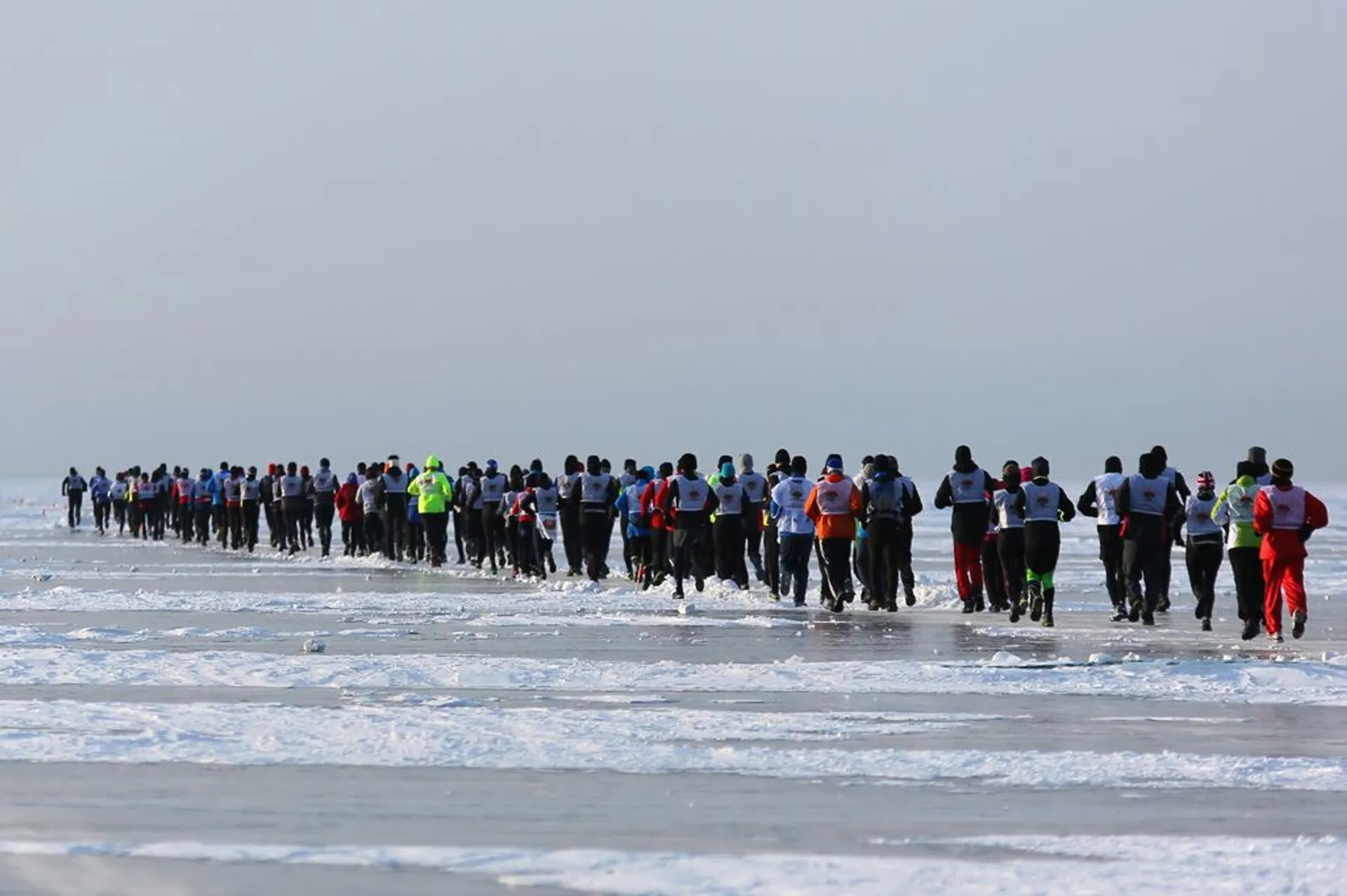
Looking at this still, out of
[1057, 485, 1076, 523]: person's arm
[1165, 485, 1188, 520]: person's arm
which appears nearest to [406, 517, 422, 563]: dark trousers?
[1057, 485, 1076, 523]: person's arm

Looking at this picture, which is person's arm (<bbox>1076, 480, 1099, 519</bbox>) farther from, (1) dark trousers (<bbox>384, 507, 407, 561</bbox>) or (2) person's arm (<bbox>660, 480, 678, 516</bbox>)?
(1) dark trousers (<bbox>384, 507, 407, 561</bbox>)

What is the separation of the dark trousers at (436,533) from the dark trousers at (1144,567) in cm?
1697

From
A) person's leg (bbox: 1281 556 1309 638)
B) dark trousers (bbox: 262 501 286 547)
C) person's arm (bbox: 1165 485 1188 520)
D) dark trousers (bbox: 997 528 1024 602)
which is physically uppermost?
dark trousers (bbox: 262 501 286 547)

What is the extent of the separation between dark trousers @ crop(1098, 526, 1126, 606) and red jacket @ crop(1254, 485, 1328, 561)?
3.51m

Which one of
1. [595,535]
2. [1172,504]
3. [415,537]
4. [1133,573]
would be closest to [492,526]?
[415,537]

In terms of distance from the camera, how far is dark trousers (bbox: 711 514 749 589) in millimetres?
28594

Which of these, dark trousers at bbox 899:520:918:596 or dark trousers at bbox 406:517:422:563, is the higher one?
dark trousers at bbox 406:517:422:563

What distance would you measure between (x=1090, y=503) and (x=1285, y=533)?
4.18m

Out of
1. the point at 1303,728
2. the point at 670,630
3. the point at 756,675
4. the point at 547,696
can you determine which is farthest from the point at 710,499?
the point at 1303,728

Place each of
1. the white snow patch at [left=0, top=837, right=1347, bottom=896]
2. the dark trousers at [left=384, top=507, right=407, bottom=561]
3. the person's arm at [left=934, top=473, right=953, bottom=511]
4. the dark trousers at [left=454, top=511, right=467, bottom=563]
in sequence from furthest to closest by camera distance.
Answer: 1. the dark trousers at [left=384, top=507, right=407, bottom=561]
2. the dark trousers at [left=454, top=511, right=467, bottom=563]
3. the person's arm at [left=934, top=473, right=953, bottom=511]
4. the white snow patch at [left=0, top=837, right=1347, bottom=896]

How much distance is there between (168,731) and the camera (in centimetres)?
1229

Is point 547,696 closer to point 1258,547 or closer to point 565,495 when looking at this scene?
point 1258,547

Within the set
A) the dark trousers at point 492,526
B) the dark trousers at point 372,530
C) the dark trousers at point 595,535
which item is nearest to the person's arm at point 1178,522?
the dark trousers at point 595,535

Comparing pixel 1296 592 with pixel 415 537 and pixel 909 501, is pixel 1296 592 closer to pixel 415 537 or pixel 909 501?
pixel 909 501
